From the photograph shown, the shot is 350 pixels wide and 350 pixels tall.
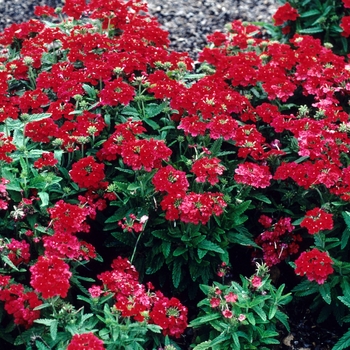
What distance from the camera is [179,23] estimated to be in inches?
291

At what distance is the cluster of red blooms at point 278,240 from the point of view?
165 inches

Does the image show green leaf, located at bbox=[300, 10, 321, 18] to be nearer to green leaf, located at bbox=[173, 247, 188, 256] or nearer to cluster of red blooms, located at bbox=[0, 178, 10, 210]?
green leaf, located at bbox=[173, 247, 188, 256]

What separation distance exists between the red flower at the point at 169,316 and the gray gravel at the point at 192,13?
4.23 metres

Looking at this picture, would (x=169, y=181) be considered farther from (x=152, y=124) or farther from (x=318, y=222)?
(x=318, y=222)

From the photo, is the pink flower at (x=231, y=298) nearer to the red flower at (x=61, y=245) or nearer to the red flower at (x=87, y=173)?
the red flower at (x=61, y=245)

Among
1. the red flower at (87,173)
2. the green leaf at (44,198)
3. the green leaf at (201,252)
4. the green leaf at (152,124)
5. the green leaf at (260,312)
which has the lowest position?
the green leaf at (260,312)

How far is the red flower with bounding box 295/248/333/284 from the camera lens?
11.7 feet

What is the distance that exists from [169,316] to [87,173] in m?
1.05

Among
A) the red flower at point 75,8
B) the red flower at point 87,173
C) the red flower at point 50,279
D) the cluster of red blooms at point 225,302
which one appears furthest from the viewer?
the red flower at point 75,8

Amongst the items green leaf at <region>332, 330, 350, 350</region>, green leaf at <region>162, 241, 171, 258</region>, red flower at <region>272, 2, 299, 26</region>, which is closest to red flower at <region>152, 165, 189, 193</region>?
green leaf at <region>162, 241, 171, 258</region>

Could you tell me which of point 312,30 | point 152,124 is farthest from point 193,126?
point 312,30

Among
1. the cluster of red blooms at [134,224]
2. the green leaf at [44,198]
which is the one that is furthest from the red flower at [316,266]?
the green leaf at [44,198]

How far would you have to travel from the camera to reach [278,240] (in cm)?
422

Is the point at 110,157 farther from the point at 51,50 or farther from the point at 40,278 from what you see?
the point at 51,50
